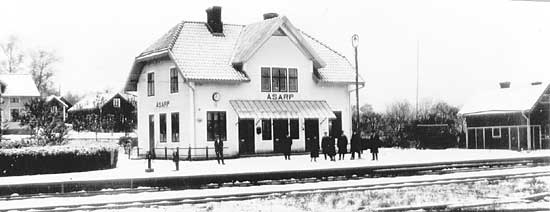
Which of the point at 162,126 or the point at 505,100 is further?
the point at 505,100

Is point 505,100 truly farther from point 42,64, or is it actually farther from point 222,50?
point 42,64

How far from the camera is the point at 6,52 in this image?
16.4 meters

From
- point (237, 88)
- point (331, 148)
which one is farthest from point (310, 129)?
point (331, 148)


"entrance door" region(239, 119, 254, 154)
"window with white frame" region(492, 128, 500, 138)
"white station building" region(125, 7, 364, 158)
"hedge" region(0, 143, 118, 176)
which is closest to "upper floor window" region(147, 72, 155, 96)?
"white station building" region(125, 7, 364, 158)

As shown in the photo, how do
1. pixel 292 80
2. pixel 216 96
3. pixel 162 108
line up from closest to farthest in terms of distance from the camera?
pixel 216 96
pixel 162 108
pixel 292 80

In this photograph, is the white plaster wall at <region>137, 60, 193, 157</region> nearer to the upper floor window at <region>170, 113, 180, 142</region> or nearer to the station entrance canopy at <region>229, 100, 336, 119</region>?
the upper floor window at <region>170, 113, 180, 142</region>

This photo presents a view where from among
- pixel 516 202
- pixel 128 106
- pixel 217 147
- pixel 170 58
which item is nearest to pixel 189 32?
pixel 170 58

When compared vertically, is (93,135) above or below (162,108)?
below

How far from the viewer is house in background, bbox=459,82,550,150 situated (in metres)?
37.4

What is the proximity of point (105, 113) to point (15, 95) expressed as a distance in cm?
3567

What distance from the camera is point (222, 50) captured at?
101 ft

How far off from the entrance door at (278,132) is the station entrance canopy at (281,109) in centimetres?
71

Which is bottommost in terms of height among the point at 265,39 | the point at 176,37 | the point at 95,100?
the point at 95,100

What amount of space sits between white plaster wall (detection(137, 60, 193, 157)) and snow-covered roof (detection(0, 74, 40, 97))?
245 inches
